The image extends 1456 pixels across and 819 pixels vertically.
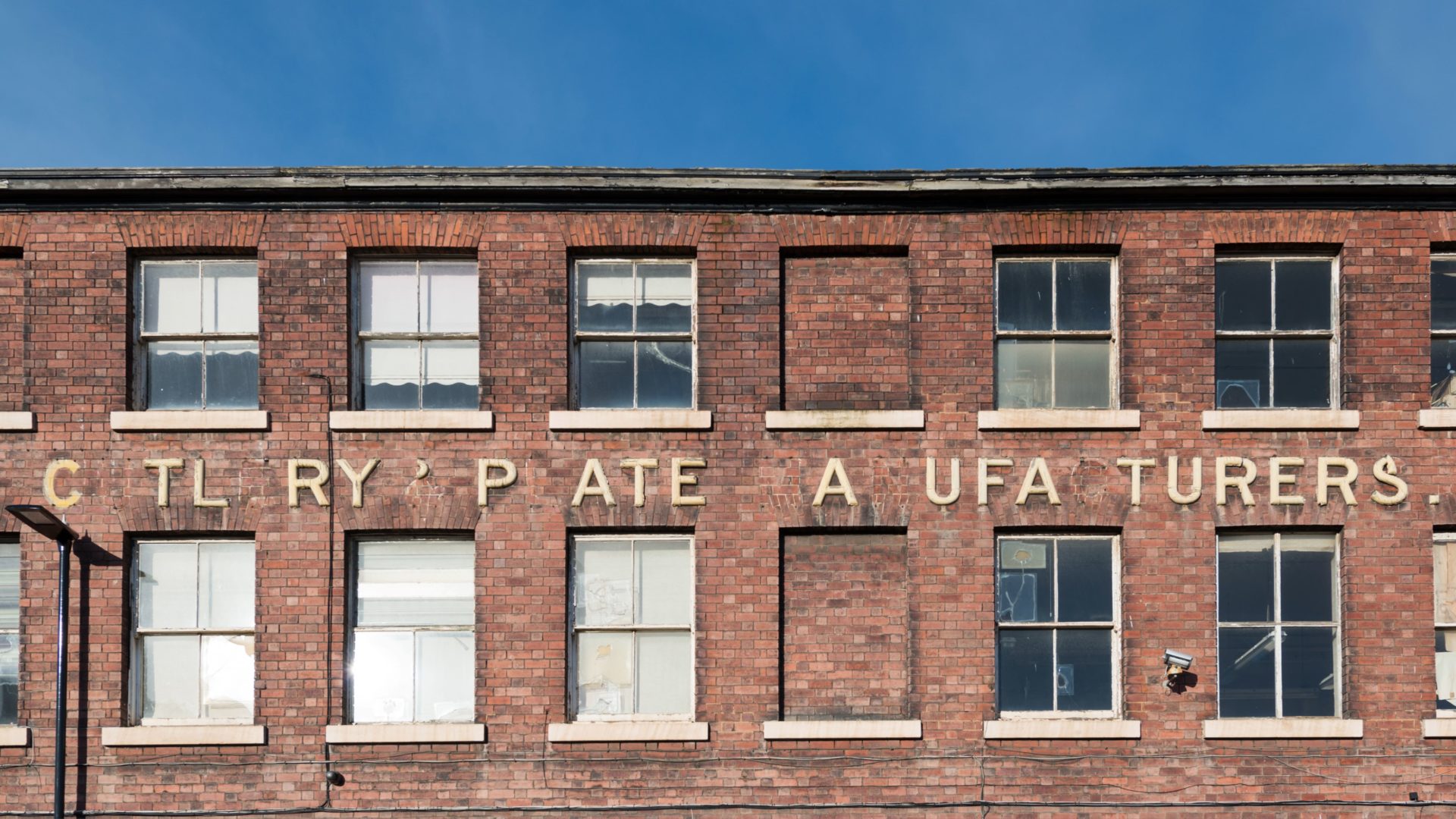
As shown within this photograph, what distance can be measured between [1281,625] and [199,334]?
11.1m

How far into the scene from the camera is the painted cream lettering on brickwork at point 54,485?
442 inches

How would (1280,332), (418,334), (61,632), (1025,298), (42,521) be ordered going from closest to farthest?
(42,521) < (61,632) < (1280,332) < (418,334) < (1025,298)

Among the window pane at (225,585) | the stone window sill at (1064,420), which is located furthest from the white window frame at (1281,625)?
the window pane at (225,585)

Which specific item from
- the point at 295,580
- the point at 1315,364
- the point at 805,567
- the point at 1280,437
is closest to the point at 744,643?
the point at 805,567

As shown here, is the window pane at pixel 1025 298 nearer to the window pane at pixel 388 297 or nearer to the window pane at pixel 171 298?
the window pane at pixel 388 297

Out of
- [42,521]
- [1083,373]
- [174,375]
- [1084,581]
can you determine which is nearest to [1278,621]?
[1084,581]

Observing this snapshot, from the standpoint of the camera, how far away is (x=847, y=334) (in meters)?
11.6

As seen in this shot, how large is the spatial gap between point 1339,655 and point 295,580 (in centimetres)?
1021

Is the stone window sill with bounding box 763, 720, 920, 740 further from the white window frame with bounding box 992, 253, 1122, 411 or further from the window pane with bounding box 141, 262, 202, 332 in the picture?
the window pane with bounding box 141, 262, 202, 332

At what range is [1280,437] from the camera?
37.1 feet

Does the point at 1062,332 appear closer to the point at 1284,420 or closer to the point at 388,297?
the point at 1284,420

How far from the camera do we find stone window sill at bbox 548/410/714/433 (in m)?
11.3

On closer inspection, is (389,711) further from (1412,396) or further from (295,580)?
(1412,396)

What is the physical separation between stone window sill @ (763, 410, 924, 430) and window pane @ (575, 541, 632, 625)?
1959 mm
